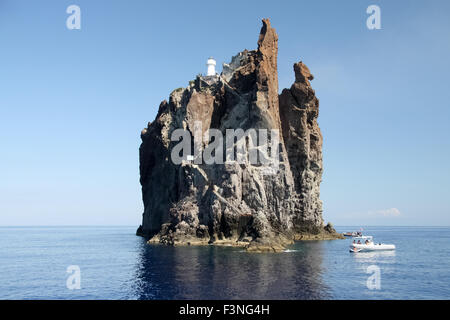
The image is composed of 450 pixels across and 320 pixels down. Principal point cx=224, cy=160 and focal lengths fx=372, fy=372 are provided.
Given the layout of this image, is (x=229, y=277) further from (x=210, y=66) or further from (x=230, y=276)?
(x=210, y=66)

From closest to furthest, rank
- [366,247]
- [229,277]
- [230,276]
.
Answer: [229,277] < [230,276] < [366,247]

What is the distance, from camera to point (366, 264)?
205 ft

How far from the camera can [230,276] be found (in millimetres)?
46812

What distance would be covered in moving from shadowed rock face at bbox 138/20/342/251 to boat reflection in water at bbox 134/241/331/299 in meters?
12.0

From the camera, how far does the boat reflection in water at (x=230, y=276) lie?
127 feet

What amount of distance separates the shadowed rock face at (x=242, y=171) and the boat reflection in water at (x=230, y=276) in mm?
12023

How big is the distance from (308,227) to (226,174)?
118 ft

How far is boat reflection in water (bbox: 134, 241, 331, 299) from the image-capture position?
127 feet

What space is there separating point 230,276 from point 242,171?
4290cm

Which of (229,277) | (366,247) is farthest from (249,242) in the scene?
(229,277)
